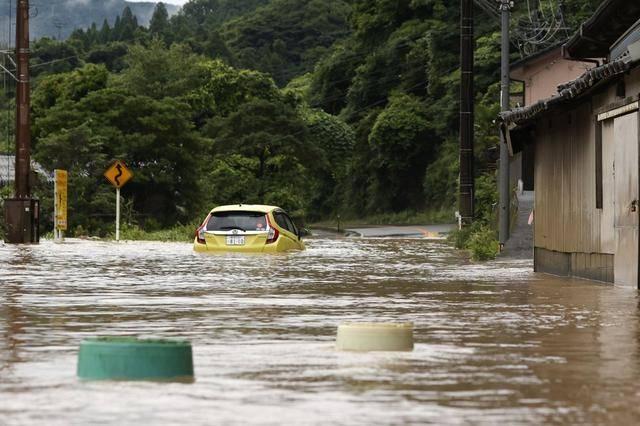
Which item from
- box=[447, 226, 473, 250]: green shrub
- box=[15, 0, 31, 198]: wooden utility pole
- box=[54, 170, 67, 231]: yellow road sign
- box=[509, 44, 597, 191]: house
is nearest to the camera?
box=[447, 226, 473, 250]: green shrub

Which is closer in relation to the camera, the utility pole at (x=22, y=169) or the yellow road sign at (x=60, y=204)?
the utility pole at (x=22, y=169)

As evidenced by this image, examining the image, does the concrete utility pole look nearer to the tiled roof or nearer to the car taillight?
the car taillight

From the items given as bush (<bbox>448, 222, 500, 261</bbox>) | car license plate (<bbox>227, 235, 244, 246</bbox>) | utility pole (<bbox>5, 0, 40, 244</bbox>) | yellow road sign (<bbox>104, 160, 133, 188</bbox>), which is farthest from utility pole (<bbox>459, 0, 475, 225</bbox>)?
utility pole (<bbox>5, 0, 40, 244</bbox>)

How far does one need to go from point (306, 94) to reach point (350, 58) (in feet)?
34.9

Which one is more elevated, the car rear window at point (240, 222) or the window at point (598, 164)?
the window at point (598, 164)

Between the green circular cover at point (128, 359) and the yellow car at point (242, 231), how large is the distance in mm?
22385

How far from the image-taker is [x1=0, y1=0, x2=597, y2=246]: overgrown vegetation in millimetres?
68562

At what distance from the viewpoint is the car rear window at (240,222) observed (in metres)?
31.8

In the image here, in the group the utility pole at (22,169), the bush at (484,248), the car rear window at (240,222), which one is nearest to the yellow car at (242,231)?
the car rear window at (240,222)

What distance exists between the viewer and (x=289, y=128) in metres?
84.9

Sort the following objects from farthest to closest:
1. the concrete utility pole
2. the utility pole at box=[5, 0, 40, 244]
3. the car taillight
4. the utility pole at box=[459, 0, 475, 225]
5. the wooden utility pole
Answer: the wooden utility pole
the utility pole at box=[5, 0, 40, 244]
the utility pole at box=[459, 0, 475, 225]
the concrete utility pole
the car taillight

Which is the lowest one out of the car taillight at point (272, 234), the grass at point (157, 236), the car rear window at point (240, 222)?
the grass at point (157, 236)

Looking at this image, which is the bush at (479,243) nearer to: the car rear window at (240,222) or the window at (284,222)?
the window at (284,222)

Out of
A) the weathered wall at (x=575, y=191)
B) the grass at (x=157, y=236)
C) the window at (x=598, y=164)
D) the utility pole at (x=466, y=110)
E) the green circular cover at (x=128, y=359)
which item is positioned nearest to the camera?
the green circular cover at (x=128, y=359)
